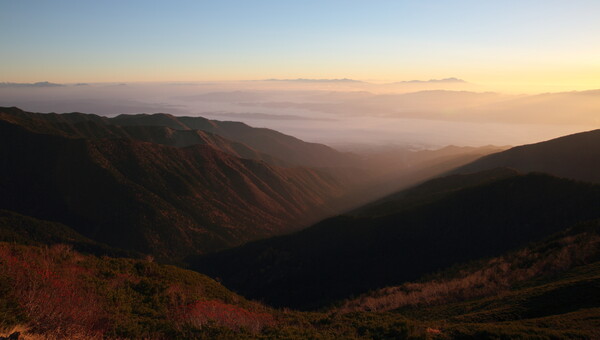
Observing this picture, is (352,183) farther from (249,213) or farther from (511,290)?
(511,290)

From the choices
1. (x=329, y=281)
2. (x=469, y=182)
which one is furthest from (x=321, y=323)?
(x=469, y=182)

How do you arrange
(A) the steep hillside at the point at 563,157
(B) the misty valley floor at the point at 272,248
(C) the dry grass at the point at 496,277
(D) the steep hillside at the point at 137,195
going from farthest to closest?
(D) the steep hillside at the point at 137,195 → (A) the steep hillside at the point at 563,157 → (C) the dry grass at the point at 496,277 → (B) the misty valley floor at the point at 272,248

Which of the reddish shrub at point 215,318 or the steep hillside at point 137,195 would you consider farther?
the steep hillside at point 137,195

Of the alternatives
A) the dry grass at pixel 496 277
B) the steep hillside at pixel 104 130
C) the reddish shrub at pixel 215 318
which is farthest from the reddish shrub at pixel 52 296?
the steep hillside at pixel 104 130

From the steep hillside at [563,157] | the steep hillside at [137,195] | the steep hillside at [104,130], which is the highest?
the steep hillside at [104,130]

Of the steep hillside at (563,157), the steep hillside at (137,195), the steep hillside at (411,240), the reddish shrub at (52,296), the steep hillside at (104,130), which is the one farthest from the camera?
the steep hillside at (104,130)

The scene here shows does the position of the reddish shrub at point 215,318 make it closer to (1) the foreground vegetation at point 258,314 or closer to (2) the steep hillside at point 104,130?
(1) the foreground vegetation at point 258,314
